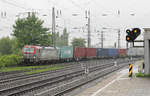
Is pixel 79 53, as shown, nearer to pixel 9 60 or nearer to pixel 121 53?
pixel 9 60

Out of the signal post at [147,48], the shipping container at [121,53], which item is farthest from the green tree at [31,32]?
the signal post at [147,48]

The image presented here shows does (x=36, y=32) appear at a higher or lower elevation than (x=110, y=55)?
higher

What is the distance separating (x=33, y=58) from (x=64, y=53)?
1055 cm

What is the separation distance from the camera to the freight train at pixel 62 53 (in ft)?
116

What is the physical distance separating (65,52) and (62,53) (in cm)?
118

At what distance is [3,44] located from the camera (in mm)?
76188

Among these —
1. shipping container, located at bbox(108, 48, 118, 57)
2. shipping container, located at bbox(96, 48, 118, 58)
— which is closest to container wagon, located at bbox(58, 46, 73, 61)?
shipping container, located at bbox(96, 48, 118, 58)

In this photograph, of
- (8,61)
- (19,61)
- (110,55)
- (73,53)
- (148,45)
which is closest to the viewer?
(148,45)

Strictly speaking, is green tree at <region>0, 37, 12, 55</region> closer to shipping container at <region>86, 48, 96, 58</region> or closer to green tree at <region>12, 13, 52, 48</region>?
green tree at <region>12, 13, 52, 48</region>

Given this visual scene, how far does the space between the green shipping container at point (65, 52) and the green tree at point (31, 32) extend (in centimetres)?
447

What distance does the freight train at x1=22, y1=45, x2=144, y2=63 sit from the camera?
35.2 meters

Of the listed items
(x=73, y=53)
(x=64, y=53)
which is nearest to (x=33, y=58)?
(x=64, y=53)

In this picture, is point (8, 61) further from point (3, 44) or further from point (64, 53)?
point (3, 44)

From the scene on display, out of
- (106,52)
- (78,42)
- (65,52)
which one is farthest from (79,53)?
(78,42)
